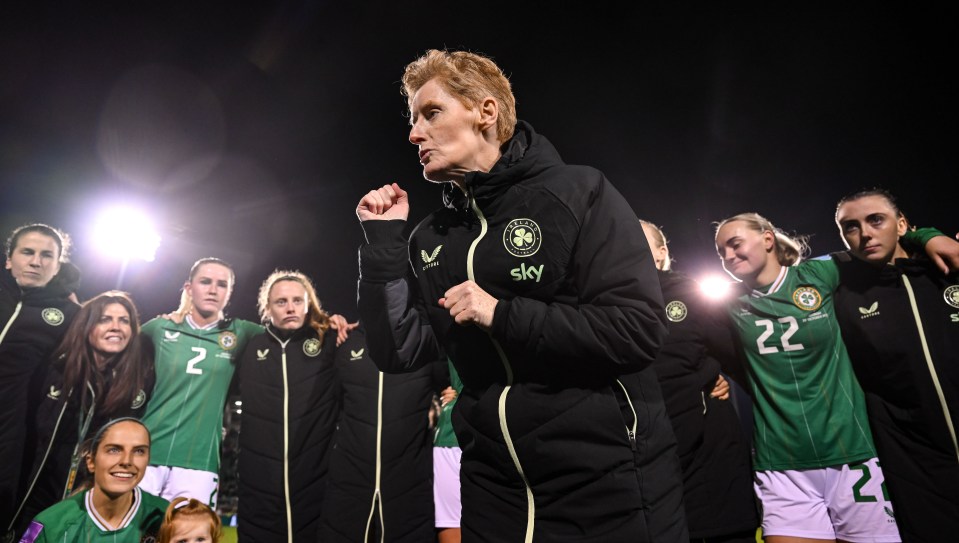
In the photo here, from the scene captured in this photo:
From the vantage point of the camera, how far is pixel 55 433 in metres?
5.04

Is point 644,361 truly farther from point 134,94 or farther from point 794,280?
point 134,94

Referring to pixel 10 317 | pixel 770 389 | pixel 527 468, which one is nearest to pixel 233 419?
pixel 10 317

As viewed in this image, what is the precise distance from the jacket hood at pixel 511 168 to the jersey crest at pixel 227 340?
171 inches

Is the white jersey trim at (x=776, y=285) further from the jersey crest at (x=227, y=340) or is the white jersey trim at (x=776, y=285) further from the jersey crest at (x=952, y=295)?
the jersey crest at (x=227, y=340)

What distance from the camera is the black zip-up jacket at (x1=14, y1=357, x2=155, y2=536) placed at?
4883 mm

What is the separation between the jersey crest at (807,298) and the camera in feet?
12.1

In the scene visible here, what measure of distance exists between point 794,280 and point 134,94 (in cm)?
1098

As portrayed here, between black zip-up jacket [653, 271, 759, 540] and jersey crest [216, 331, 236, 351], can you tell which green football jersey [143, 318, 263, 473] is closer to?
jersey crest [216, 331, 236, 351]

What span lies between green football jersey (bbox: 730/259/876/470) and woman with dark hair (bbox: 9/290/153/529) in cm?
520

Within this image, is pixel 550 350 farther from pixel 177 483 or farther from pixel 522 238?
pixel 177 483

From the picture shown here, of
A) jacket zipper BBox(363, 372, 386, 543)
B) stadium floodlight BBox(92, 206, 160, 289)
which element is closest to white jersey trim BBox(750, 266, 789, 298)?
jacket zipper BBox(363, 372, 386, 543)

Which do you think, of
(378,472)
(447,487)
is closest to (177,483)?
(378,472)

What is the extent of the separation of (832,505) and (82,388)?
6.12 metres

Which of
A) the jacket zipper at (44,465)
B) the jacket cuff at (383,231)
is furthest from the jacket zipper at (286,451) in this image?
the jacket cuff at (383,231)
